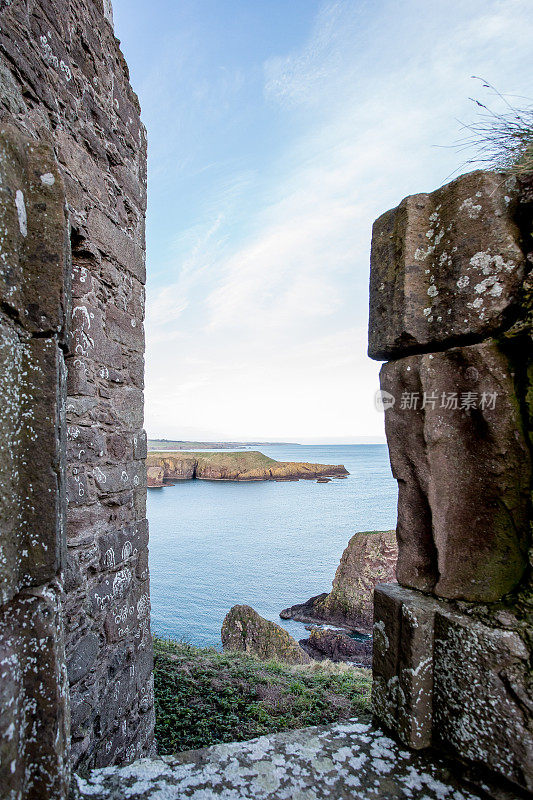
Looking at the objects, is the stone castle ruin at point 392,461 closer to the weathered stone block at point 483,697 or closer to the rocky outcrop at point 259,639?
the weathered stone block at point 483,697

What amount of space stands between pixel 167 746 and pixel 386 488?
2053 inches

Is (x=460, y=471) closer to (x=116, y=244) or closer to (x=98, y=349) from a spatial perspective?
(x=98, y=349)

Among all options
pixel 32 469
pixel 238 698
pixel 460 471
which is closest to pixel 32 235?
pixel 32 469

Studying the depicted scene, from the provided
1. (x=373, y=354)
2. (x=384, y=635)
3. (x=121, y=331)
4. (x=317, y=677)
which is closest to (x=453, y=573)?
(x=384, y=635)

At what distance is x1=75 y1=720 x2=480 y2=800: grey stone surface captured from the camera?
4.30 feet

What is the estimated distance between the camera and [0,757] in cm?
90

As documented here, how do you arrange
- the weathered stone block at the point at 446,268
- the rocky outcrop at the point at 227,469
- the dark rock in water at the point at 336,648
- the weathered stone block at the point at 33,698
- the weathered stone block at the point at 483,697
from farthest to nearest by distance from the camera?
the rocky outcrop at the point at 227,469, the dark rock in water at the point at 336,648, the weathered stone block at the point at 446,268, the weathered stone block at the point at 483,697, the weathered stone block at the point at 33,698

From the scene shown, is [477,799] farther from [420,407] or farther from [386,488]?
[386,488]

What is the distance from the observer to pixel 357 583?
1342cm

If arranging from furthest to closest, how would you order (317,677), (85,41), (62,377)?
1. (317,677)
2. (85,41)
3. (62,377)

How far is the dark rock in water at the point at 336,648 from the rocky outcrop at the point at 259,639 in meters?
3.10

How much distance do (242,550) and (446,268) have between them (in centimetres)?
2233

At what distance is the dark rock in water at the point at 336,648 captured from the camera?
401 inches

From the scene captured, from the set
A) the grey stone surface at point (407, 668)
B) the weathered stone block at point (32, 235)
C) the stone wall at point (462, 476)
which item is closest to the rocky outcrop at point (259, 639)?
the grey stone surface at point (407, 668)
